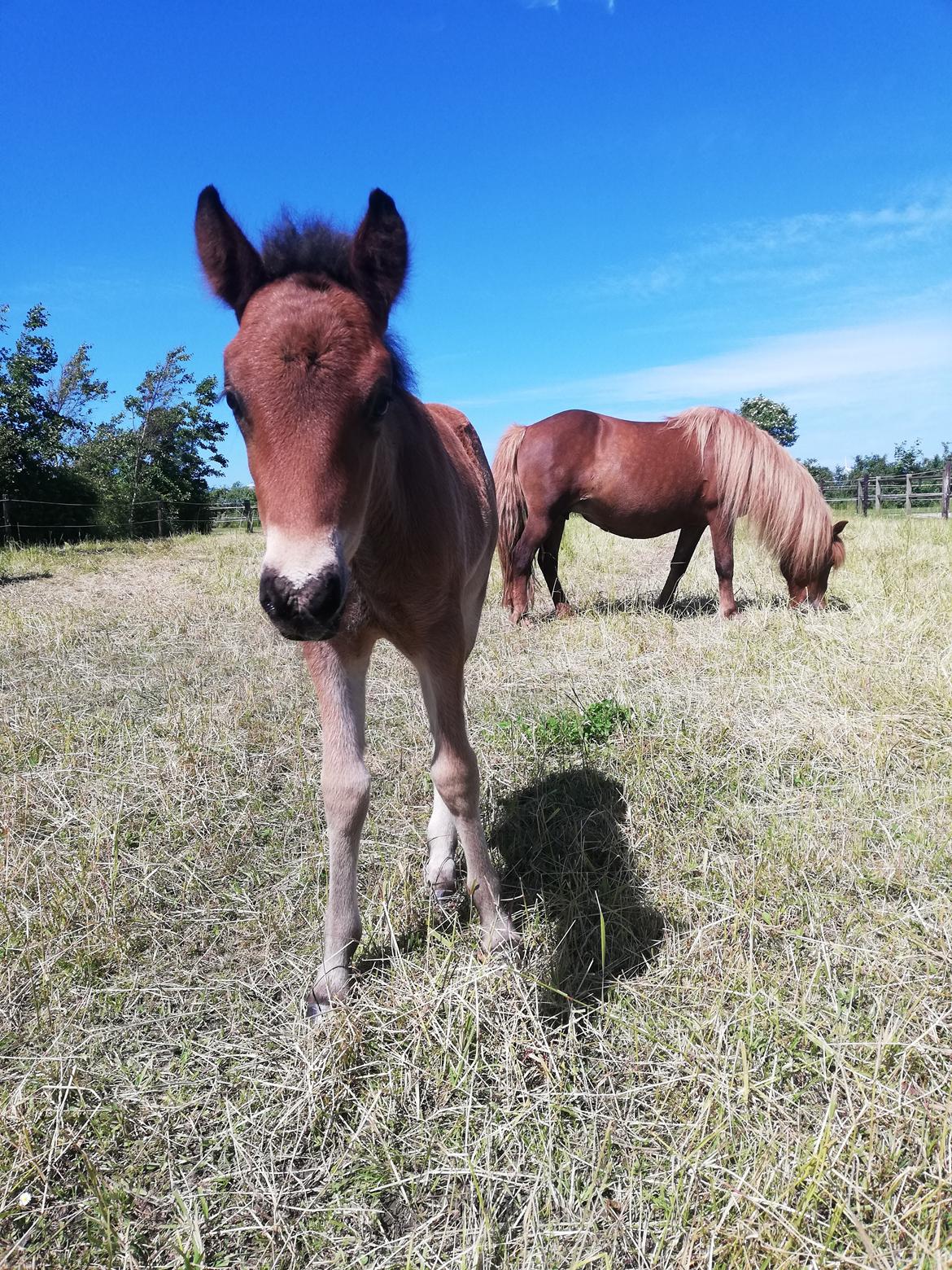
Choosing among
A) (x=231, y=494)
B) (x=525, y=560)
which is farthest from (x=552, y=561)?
(x=231, y=494)

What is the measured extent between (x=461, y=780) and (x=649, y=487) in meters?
6.43

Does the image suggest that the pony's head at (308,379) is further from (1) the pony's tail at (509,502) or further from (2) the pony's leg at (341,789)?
(1) the pony's tail at (509,502)

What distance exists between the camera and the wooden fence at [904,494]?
22.4 meters

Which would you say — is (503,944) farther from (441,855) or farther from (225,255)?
(225,255)

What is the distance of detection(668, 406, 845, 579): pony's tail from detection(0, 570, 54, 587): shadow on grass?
11086 millimetres

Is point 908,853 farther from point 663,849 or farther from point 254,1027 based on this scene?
point 254,1027

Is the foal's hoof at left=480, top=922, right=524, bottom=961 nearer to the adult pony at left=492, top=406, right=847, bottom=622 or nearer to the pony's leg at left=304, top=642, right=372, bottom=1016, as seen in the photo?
the pony's leg at left=304, top=642, right=372, bottom=1016

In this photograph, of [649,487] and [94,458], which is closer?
[649,487]

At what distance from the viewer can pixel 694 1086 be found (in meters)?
1.85

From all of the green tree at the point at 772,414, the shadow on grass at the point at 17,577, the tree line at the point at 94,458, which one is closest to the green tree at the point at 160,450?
the tree line at the point at 94,458

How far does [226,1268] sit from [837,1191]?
1.39 meters

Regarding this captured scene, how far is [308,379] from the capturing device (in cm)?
174

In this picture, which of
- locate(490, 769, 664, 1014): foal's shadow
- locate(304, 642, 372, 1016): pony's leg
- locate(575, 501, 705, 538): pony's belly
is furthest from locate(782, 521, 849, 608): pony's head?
locate(304, 642, 372, 1016): pony's leg

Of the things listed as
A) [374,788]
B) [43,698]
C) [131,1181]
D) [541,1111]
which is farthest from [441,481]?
[43,698]
